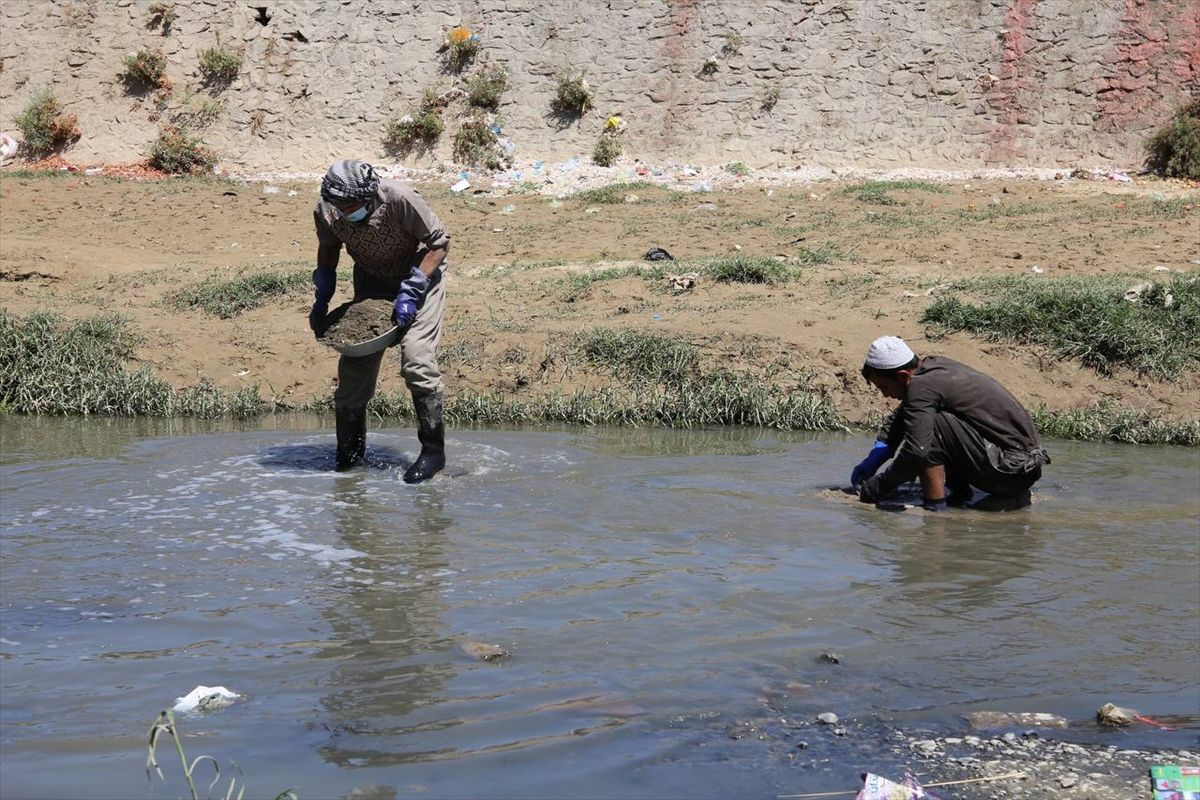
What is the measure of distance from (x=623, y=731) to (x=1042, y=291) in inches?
289

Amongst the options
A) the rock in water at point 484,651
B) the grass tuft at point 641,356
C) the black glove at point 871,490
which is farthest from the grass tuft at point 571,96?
the rock in water at point 484,651

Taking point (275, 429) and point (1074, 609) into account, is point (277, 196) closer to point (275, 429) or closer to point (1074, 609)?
point (275, 429)

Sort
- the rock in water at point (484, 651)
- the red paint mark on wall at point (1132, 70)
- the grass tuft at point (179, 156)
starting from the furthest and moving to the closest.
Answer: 1. the grass tuft at point (179, 156)
2. the red paint mark on wall at point (1132, 70)
3. the rock in water at point (484, 651)

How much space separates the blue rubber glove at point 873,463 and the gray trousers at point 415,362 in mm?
2162

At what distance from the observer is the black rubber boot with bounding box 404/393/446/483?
21.6 ft

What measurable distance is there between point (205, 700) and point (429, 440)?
3207 mm

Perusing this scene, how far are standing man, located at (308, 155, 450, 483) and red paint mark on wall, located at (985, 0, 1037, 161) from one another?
497 inches

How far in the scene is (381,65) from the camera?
757 inches

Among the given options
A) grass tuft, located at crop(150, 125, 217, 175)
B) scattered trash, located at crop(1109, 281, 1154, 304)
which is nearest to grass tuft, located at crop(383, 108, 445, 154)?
grass tuft, located at crop(150, 125, 217, 175)

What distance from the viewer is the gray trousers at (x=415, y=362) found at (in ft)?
21.2

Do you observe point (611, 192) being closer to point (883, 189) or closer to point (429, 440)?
point (883, 189)

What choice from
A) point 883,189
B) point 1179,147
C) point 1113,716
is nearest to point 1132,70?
point 1179,147

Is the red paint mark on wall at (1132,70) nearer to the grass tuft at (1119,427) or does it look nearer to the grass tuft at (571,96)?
the grass tuft at (571,96)

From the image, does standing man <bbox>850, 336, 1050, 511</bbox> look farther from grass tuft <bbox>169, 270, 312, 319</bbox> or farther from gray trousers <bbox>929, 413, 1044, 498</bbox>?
grass tuft <bbox>169, 270, 312, 319</bbox>
